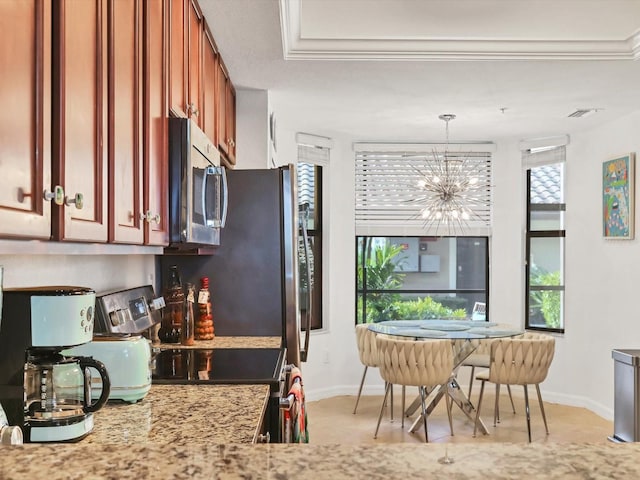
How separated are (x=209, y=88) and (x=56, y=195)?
1946 millimetres

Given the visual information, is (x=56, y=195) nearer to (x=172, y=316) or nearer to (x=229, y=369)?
(x=229, y=369)

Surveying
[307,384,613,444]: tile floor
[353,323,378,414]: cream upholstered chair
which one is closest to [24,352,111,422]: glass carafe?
[307,384,613,444]: tile floor

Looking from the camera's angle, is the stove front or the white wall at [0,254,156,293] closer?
the white wall at [0,254,156,293]

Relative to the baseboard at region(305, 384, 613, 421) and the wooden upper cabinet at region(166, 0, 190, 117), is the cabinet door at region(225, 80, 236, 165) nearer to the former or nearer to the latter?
the wooden upper cabinet at region(166, 0, 190, 117)

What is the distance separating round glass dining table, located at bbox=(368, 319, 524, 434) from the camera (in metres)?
4.36

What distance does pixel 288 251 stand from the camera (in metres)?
3.15

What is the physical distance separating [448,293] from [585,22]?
3222 mm

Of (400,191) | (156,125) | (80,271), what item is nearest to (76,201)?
(156,125)

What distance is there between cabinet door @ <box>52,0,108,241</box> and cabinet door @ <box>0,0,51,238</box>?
3 cm

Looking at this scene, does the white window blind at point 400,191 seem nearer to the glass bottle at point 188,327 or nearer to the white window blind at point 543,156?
the white window blind at point 543,156

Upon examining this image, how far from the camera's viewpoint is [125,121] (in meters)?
1.57

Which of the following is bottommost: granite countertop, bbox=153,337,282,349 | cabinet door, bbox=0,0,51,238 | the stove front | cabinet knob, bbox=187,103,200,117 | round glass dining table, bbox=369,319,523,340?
round glass dining table, bbox=369,319,523,340

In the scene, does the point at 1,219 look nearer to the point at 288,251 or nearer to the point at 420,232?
the point at 288,251

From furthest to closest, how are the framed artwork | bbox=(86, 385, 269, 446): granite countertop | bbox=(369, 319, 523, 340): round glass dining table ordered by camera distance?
the framed artwork < bbox=(369, 319, 523, 340): round glass dining table < bbox=(86, 385, 269, 446): granite countertop
